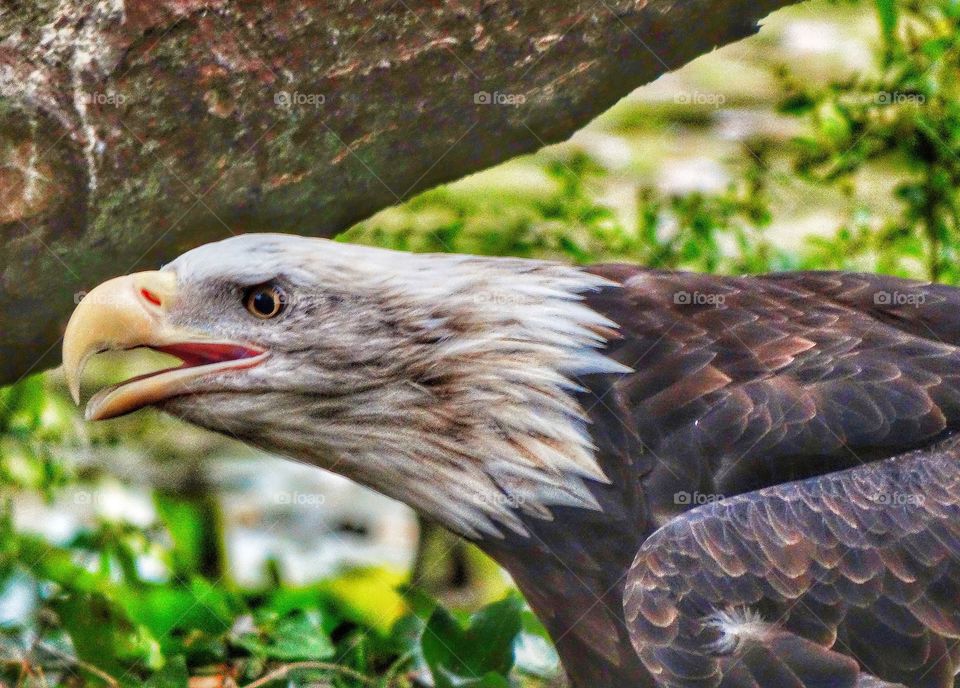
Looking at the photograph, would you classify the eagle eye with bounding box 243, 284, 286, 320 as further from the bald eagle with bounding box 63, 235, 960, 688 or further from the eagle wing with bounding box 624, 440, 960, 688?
the eagle wing with bounding box 624, 440, 960, 688

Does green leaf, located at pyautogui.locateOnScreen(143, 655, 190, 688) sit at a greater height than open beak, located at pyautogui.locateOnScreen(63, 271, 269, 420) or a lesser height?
lesser

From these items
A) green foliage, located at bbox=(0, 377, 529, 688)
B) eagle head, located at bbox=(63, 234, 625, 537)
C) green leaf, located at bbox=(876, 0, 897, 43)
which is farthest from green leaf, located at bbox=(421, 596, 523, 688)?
green leaf, located at bbox=(876, 0, 897, 43)

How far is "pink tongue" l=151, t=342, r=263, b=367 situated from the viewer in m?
3.38

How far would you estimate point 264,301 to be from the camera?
11.0 feet

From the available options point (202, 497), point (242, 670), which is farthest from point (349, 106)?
point (202, 497)

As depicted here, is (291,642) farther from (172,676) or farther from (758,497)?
(758,497)

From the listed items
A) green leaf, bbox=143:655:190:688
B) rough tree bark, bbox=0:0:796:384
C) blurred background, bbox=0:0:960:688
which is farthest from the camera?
blurred background, bbox=0:0:960:688

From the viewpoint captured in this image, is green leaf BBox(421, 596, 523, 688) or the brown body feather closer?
the brown body feather

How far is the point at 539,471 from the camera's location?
3.43m

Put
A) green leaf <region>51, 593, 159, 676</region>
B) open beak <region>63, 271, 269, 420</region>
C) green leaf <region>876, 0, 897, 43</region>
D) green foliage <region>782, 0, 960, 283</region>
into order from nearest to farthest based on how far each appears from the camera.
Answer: open beak <region>63, 271, 269, 420</region>, green leaf <region>876, 0, 897, 43</region>, green leaf <region>51, 593, 159, 676</region>, green foliage <region>782, 0, 960, 283</region>

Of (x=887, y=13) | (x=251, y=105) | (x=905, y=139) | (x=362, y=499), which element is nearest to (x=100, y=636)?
(x=251, y=105)

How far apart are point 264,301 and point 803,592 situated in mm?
1474

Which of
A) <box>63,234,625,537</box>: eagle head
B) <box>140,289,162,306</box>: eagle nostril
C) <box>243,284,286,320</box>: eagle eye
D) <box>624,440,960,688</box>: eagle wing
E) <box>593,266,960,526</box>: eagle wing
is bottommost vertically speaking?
<box>624,440,960,688</box>: eagle wing

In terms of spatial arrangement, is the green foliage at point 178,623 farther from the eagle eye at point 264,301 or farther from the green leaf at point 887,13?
the green leaf at point 887,13
